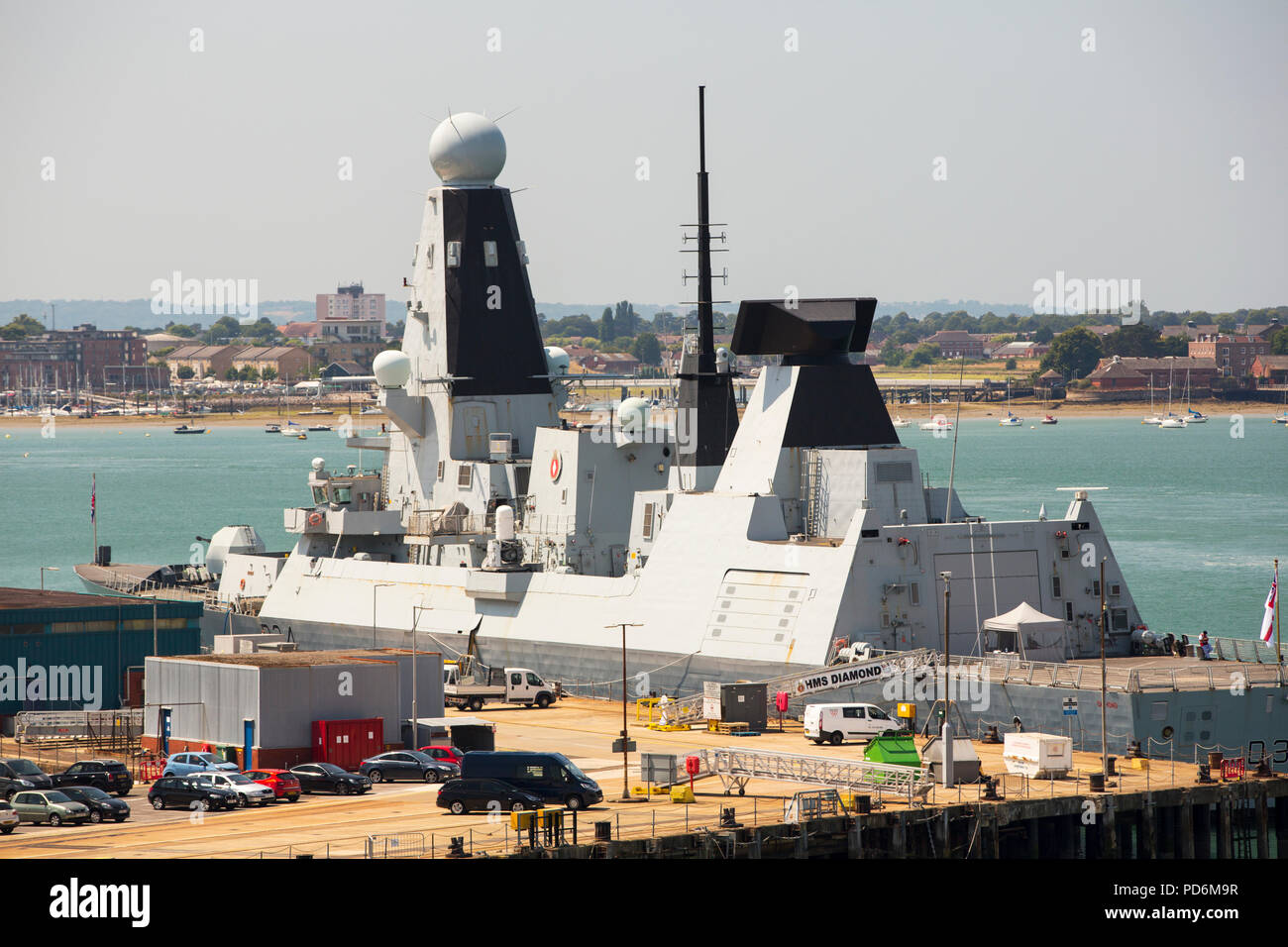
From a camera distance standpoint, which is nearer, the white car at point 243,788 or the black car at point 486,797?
the black car at point 486,797

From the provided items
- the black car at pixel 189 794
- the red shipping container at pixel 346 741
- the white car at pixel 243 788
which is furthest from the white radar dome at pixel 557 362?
the black car at pixel 189 794

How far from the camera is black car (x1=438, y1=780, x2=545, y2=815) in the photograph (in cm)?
3144

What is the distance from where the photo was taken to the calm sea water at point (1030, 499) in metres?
80.6

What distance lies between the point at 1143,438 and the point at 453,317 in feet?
471

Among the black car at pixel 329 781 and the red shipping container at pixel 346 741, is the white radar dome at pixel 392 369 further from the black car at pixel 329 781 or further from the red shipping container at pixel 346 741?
the black car at pixel 329 781

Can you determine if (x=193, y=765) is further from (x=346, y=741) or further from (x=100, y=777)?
(x=346, y=741)

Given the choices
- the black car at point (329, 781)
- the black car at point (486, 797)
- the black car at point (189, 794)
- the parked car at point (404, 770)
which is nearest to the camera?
the black car at point (486, 797)

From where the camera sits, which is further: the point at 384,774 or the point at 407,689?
the point at 407,689

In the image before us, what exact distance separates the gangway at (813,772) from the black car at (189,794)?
8180mm

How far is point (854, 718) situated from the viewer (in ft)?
123

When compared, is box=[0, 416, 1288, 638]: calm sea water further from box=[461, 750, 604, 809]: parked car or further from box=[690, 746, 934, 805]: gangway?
box=[461, 750, 604, 809]: parked car
